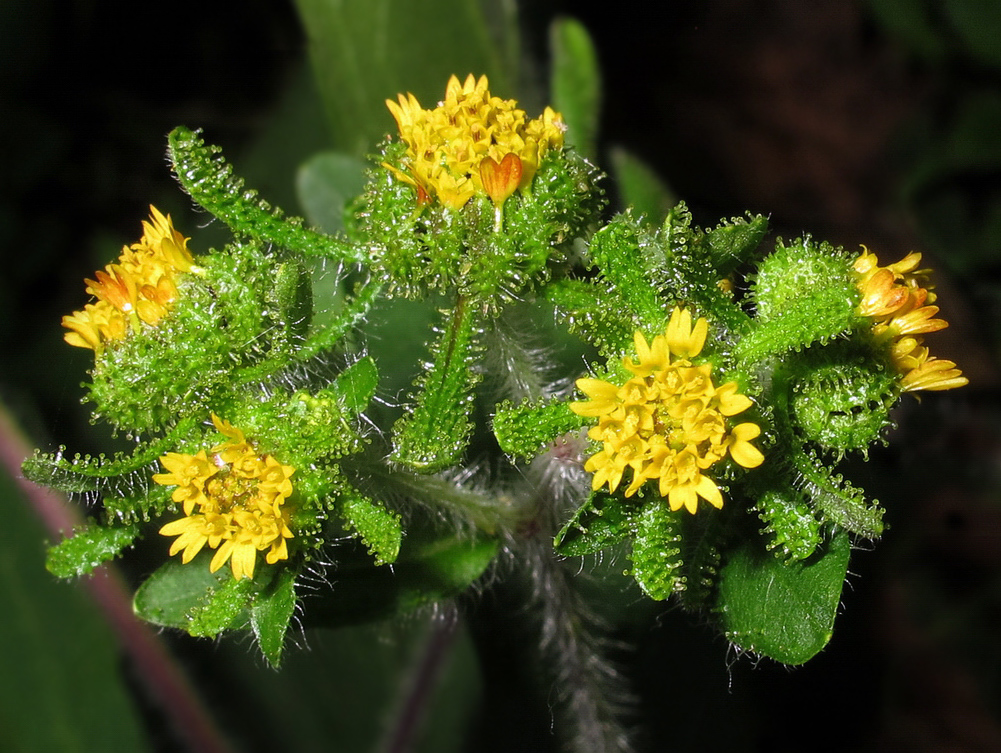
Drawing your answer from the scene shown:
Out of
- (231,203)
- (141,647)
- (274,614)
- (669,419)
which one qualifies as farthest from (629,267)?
(141,647)

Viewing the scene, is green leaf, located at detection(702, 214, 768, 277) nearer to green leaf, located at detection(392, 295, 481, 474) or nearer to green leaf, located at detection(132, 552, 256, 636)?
green leaf, located at detection(392, 295, 481, 474)

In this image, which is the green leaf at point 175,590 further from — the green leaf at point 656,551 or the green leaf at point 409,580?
the green leaf at point 656,551

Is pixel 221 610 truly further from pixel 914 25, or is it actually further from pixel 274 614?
pixel 914 25

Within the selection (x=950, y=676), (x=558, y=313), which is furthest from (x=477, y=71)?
(x=950, y=676)

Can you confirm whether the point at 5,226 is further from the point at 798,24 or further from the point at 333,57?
the point at 798,24

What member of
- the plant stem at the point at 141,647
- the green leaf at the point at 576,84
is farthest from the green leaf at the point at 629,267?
the plant stem at the point at 141,647
